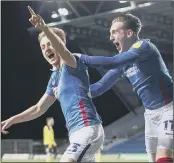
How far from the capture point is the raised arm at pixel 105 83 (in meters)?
2.70

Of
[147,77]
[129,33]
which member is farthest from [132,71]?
[129,33]

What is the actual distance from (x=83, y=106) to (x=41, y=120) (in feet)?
20.3

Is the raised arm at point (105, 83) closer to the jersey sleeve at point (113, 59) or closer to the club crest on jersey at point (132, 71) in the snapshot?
the club crest on jersey at point (132, 71)

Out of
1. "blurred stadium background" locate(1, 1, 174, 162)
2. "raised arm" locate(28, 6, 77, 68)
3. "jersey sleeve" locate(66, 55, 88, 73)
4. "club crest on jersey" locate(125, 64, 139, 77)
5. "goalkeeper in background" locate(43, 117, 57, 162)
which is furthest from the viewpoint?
"goalkeeper in background" locate(43, 117, 57, 162)

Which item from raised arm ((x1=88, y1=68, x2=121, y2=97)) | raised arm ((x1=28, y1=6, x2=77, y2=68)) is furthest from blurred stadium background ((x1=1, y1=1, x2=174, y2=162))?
raised arm ((x1=28, y1=6, x2=77, y2=68))

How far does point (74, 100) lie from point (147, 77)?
0.53 m

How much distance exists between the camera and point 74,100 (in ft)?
7.44

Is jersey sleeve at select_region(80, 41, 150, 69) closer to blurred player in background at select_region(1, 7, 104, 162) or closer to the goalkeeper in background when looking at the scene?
blurred player in background at select_region(1, 7, 104, 162)

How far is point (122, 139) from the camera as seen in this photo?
11.1 meters

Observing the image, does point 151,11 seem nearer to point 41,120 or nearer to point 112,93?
point 112,93

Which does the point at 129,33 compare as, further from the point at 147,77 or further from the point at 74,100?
the point at 74,100

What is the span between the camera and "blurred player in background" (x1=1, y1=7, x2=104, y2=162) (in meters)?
2.16

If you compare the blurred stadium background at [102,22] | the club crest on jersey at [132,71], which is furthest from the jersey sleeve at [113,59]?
the blurred stadium background at [102,22]

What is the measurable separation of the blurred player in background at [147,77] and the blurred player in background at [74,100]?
9 cm
